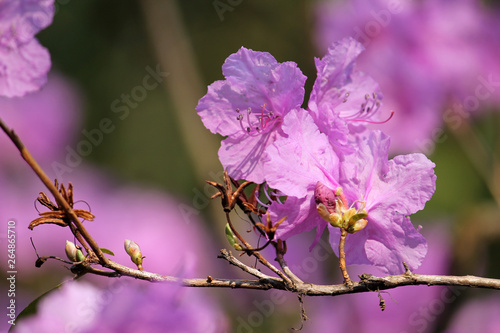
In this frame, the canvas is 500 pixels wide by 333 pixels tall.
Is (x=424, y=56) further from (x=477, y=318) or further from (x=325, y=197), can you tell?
(x=325, y=197)

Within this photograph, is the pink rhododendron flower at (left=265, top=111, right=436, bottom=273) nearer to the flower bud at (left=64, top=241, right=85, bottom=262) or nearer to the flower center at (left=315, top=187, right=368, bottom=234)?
the flower center at (left=315, top=187, right=368, bottom=234)

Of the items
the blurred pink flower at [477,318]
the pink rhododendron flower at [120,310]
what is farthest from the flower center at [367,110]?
the blurred pink flower at [477,318]

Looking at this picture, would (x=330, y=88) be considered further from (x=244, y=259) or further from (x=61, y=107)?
(x=61, y=107)

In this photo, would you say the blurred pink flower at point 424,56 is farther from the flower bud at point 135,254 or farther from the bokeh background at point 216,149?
the flower bud at point 135,254

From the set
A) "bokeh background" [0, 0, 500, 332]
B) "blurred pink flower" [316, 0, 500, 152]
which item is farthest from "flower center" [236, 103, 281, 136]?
"blurred pink flower" [316, 0, 500, 152]

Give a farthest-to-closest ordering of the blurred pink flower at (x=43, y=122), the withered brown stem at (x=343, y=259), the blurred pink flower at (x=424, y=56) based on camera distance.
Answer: the blurred pink flower at (x=43, y=122), the blurred pink flower at (x=424, y=56), the withered brown stem at (x=343, y=259)
